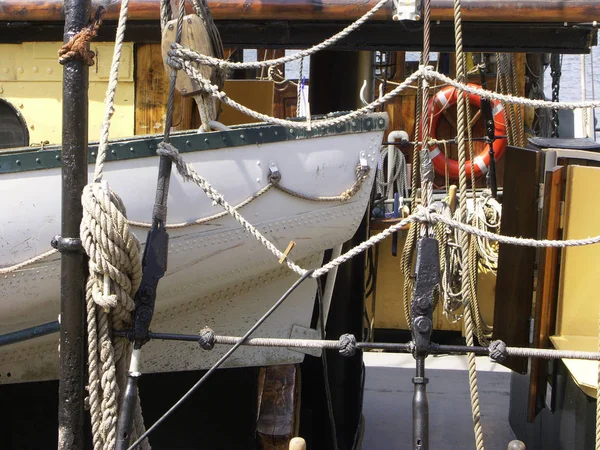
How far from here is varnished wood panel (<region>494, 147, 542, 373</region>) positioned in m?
4.26

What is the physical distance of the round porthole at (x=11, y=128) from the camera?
4.53 metres

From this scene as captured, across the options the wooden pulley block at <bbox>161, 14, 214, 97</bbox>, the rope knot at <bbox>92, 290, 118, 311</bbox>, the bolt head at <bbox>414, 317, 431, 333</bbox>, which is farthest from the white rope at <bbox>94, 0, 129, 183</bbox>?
the bolt head at <bbox>414, 317, 431, 333</bbox>

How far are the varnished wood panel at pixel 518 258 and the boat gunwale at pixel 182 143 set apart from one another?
1.12 m

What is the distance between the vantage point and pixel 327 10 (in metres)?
4.05

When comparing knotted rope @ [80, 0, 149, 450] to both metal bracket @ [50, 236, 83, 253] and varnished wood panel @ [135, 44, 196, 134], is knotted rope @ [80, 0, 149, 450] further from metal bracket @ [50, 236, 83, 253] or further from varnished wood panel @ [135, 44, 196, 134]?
varnished wood panel @ [135, 44, 196, 134]

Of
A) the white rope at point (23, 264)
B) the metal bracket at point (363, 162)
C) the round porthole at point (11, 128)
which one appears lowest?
the white rope at point (23, 264)

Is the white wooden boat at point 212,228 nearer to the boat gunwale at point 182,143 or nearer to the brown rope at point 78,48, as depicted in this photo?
the boat gunwale at point 182,143

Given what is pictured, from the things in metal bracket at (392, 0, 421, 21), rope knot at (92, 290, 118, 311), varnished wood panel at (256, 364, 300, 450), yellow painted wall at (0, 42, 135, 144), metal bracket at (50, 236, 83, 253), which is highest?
metal bracket at (392, 0, 421, 21)

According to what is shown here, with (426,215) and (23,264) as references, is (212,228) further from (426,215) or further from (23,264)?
(426,215)

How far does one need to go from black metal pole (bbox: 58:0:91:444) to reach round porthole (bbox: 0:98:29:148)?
7.45 ft

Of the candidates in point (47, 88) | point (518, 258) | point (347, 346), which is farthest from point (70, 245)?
point (518, 258)

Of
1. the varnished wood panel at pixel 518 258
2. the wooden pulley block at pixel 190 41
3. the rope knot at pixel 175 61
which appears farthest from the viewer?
the varnished wood panel at pixel 518 258

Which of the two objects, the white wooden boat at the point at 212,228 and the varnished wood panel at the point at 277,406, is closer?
the white wooden boat at the point at 212,228

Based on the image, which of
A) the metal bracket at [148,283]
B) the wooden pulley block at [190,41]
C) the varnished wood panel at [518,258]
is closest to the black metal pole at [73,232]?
the metal bracket at [148,283]
